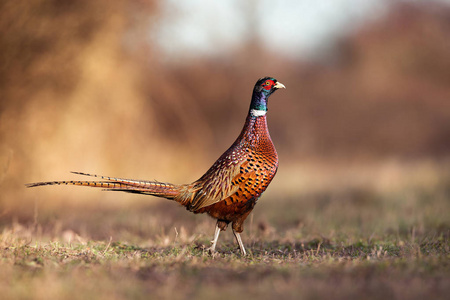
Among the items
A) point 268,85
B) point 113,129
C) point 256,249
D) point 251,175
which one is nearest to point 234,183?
point 251,175

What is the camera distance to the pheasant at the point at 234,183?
16.2ft

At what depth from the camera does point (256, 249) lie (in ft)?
18.0

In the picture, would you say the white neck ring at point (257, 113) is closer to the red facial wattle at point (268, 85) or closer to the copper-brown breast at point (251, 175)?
the copper-brown breast at point (251, 175)

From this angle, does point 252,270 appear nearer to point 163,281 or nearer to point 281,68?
point 163,281

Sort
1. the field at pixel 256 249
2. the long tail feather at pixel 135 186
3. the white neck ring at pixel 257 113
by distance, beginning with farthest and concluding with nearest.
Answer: the white neck ring at pixel 257 113
the long tail feather at pixel 135 186
the field at pixel 256 249

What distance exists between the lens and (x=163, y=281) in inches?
141

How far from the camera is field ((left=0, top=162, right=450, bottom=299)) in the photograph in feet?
11.0

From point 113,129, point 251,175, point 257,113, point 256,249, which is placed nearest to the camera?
point 251,175

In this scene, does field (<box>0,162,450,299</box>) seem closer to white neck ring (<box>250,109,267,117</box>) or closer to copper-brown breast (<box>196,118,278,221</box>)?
copper-brown breast (<box>196,118,278,221</box>)

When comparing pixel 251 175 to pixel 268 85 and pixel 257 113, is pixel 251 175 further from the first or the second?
pixel 268 85

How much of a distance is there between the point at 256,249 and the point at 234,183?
0.93 meters

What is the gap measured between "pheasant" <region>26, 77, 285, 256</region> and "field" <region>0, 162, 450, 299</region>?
1.28ft

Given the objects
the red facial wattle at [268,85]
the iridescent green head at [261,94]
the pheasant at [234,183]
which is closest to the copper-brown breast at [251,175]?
the pheasant at [234,183]

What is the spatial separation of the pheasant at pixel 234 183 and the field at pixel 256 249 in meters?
0.39
